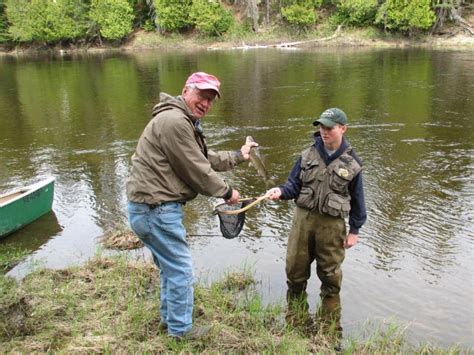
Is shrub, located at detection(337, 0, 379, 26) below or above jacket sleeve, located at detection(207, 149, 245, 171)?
above

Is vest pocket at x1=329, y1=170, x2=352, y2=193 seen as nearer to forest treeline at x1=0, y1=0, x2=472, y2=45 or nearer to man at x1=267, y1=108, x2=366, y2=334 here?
man at x1=267, y1=108, x2=366, y2=334

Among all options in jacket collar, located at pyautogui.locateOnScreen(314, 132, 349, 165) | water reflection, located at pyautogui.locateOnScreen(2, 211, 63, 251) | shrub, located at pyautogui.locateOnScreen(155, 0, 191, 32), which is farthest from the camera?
shrub, located at pyautogui.locateOnScreen(155, 0, 191, 32)

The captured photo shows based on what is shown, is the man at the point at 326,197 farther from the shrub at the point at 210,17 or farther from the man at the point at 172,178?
the shrub at the point at 210,17

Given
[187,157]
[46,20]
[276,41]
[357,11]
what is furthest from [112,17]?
[187,157]

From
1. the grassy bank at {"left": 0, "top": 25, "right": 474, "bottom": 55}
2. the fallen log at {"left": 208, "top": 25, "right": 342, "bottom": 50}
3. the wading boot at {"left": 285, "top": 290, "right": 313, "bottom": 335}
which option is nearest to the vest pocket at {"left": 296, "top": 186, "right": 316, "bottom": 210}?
the wading boot at {"left": 285, "top": 290, "right": 313, "bottom": 335}

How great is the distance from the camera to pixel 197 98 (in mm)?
4121

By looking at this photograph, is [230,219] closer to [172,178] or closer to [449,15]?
[172,178]

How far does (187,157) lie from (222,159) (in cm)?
113

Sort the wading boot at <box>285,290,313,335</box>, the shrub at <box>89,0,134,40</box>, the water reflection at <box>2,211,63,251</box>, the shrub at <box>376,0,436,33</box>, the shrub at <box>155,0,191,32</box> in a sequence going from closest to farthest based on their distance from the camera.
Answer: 1. the wading boot at <box>285,290,313,335</box>
2. the water reflection at <box>2,211,63,251</box>
3. the shrub at <box>376,0,436,33</box>
4. the shrub at <box>155,0,191,32</box>
5. the shrub at <box>89,0,134,40</box>

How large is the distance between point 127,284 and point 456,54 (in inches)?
1439

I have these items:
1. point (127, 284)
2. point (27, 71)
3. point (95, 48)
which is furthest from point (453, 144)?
point (95, 48)

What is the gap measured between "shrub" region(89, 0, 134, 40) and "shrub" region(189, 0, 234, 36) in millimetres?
8715

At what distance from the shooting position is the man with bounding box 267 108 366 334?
16.4 ft

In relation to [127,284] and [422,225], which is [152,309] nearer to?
[127,284]
